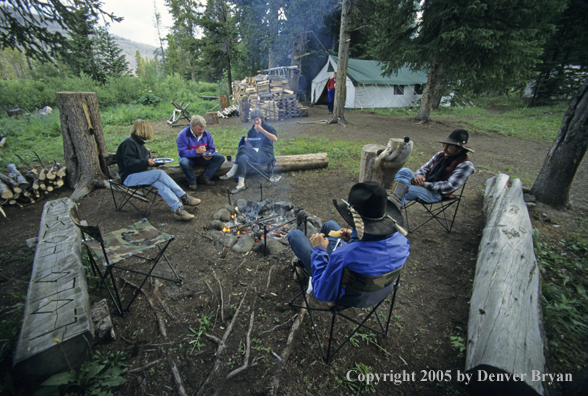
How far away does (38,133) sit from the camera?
8.92 m

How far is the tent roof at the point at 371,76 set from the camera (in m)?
15.4

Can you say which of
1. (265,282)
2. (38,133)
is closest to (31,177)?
(265,282)

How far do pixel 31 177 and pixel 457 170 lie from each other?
7110 millimetres

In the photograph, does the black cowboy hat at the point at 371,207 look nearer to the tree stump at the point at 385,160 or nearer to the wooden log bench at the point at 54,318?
the wooden log bench at the point at 54,318

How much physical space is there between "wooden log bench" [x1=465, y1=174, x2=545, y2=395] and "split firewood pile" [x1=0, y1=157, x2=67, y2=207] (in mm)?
6552

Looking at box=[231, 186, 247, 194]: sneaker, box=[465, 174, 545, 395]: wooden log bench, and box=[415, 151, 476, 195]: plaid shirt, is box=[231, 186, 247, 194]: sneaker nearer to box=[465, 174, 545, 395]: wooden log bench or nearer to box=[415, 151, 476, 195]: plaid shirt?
box=[415, 151, 476, 195]: plaid shirt

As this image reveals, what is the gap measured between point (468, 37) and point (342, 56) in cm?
446

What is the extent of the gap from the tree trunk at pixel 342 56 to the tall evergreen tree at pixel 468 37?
2463 millimetres

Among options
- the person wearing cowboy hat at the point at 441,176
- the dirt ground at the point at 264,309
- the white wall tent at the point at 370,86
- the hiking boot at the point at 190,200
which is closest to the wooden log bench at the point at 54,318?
the dirt ground at the point at 264,309

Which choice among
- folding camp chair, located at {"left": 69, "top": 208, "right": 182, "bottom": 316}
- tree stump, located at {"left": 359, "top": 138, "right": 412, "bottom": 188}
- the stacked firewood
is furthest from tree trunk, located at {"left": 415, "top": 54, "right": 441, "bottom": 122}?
the stacked firewood

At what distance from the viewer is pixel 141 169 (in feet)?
13.3

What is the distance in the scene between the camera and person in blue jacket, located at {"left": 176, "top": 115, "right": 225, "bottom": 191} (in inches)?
190

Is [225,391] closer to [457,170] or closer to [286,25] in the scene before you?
[457,170]

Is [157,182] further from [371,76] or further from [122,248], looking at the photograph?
[371,76]
